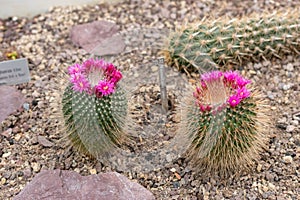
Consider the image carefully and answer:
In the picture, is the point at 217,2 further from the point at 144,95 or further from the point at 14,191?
the point at 14,191

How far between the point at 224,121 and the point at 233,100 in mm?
101

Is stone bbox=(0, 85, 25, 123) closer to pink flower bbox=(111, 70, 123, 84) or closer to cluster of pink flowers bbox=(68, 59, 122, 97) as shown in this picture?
cluster of pink flowers bbox=(68, 59, 122, 97)

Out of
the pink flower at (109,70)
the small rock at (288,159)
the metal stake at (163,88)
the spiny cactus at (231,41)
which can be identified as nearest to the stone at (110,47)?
the spiny cactus at (231,41)

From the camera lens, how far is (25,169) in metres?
2.69

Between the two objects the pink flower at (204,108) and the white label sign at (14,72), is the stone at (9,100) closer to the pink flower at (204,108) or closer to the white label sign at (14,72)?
the white label sign at (14,72)

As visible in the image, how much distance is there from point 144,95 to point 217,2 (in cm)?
117

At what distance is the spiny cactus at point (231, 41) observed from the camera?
3168mm

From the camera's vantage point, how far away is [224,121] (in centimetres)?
238

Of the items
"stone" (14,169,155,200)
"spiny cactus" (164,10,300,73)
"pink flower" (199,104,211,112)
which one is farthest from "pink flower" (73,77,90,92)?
"spiny cactus" (164,10,300,73)

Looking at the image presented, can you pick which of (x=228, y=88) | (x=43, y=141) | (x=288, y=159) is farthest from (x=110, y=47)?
(x=288, y=159)

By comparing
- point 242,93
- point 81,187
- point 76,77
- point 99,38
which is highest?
point 99,38

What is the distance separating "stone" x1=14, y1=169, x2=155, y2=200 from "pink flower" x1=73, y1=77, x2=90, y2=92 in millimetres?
413

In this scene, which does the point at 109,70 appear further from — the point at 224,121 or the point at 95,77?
the point at 224,121

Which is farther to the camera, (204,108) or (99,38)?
(99,38)
